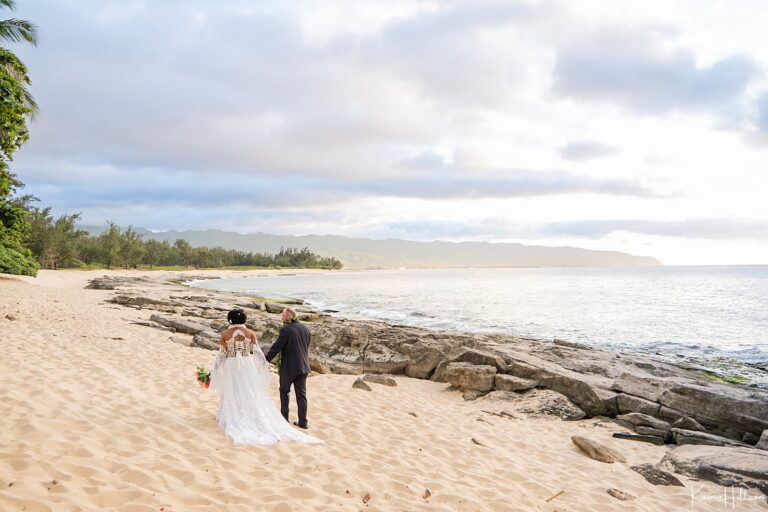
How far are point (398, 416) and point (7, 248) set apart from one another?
50.3 meters

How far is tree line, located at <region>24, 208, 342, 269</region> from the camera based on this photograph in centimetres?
7888

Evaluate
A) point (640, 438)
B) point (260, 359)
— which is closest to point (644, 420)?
point (640, 438)

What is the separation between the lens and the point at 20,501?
16.0ft

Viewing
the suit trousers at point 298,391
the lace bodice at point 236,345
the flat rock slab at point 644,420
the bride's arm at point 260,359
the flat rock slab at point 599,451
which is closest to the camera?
the lace bodice at point 236,345

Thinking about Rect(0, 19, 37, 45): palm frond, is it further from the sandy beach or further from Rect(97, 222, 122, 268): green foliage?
Rect(97, 222, 122, 268): green foliage

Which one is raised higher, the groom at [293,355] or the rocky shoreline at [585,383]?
the groom at [293,355]

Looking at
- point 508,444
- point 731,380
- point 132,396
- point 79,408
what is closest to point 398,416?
point 508,444

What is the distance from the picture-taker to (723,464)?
335 inches

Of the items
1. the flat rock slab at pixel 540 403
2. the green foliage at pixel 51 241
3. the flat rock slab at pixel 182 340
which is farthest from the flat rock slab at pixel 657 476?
the green foliage at pixel 51 241

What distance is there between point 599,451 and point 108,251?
11439 centimetres

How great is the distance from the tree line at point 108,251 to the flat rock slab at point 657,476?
160 feet

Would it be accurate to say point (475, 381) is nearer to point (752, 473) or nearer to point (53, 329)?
point (752, 473)

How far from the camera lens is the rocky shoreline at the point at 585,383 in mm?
9523

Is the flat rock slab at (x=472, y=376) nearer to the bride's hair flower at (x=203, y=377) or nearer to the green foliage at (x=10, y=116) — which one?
the bride's hair flower at (x=203, y=377)
